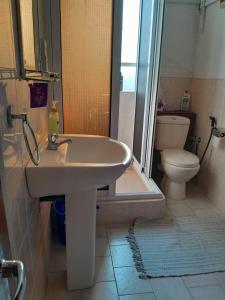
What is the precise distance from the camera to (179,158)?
2.37 metres

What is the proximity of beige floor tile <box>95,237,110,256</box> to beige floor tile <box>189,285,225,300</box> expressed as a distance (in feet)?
2.02

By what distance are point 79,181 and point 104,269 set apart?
Result: 87 cm

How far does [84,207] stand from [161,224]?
41.5 inches

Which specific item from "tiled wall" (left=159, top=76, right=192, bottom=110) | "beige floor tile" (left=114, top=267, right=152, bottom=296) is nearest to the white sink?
"beige floor tile" (left=114, top=267, right=152, bottom=296)

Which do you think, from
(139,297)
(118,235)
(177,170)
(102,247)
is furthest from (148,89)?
(139,297)

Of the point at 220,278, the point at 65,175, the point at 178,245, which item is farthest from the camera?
the point at 178,245

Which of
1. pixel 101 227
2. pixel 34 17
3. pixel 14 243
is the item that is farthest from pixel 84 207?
pixel 34 17

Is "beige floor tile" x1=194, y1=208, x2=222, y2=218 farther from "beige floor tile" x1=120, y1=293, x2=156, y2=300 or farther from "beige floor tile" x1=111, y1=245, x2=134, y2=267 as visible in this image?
"beige floor tile" x1=120, y1=293, x2=156, y2=300

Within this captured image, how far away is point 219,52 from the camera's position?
2.30m

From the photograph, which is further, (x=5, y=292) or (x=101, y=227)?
(x=101, y=227)

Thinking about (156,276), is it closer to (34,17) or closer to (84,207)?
(84,207)

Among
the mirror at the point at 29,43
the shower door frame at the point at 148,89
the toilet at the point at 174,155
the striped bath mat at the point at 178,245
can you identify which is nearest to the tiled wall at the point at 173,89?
the toilet at the point at 174,155

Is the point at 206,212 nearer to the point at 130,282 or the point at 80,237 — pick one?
the point at 130,282

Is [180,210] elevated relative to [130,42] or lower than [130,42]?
lower
